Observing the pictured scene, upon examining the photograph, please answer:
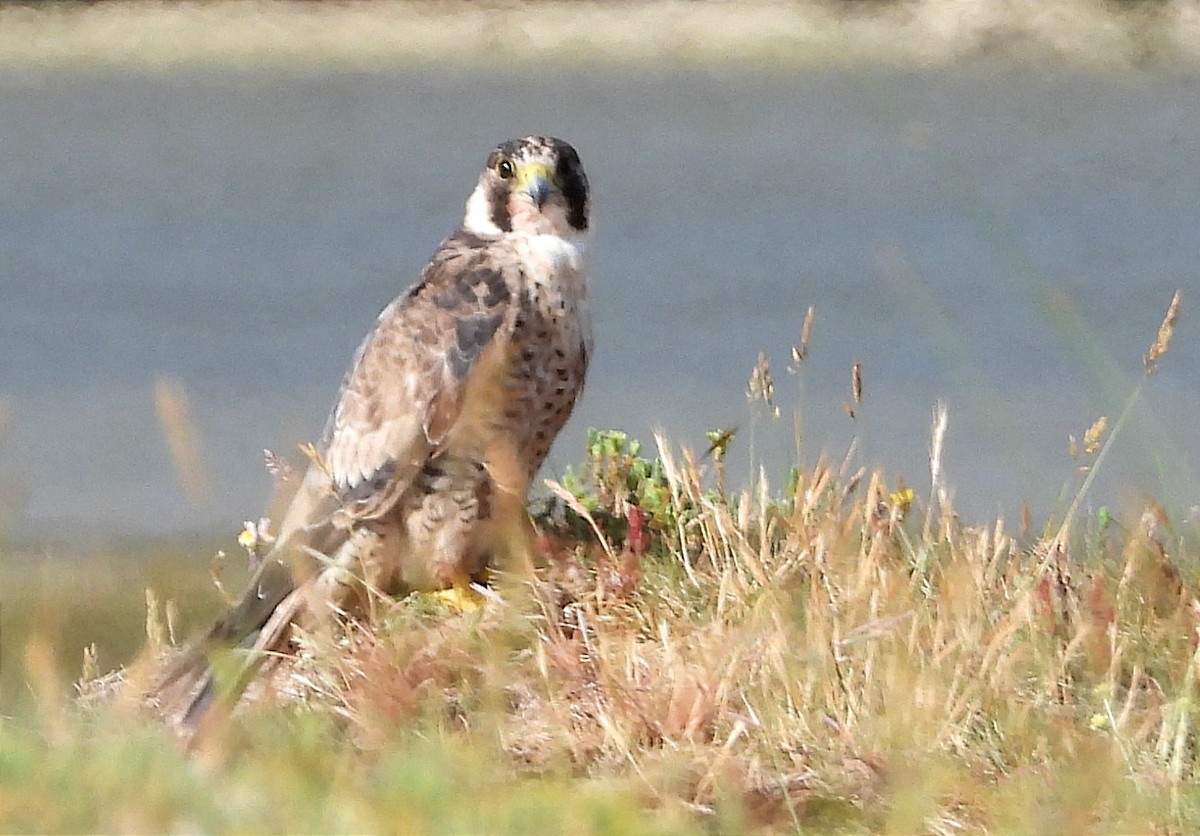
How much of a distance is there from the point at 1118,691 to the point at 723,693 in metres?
0.77

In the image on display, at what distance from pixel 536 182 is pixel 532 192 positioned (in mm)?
33

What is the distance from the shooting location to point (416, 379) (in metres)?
3.47

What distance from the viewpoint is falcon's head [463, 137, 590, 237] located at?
3.58 meters

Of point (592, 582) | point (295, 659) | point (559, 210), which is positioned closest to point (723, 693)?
point (592, 582)

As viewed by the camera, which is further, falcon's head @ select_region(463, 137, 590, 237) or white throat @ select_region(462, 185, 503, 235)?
white throat @ select_region(462, 185, 503, 235)

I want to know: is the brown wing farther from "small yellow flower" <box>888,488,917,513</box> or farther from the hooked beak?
"small yellow flower" <box>888,488,917,513</box>

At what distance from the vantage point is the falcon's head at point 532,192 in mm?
3582

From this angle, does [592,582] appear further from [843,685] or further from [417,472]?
[843,685]

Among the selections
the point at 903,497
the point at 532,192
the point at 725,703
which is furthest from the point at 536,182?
the point at 725,703

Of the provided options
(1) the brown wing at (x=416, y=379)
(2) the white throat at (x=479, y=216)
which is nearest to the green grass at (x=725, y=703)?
(1) the brown wing at (x=416, y=379)

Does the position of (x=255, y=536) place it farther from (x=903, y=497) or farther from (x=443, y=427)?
(x=903, y=497)

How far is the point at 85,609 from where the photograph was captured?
3.38 m

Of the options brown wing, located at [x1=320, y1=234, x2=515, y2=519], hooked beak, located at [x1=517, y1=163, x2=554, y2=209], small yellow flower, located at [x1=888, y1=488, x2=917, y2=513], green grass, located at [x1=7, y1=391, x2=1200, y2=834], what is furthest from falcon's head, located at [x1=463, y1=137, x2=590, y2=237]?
small yellow flower, located at [x1=888, y1=488, x2=917, y2=513]

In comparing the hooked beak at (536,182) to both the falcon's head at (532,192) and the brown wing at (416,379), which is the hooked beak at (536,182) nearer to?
the falcon's head at (532,192)
